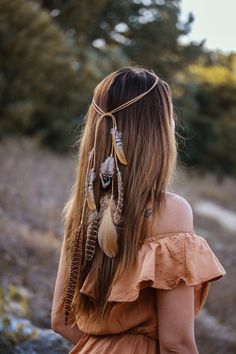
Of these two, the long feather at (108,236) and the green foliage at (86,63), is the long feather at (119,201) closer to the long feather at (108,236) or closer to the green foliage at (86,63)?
the long feather at (108,236)

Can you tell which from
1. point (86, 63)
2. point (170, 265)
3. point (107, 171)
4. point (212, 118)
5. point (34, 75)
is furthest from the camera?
point (212, 118)

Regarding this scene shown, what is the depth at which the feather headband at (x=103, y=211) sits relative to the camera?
6.82ft

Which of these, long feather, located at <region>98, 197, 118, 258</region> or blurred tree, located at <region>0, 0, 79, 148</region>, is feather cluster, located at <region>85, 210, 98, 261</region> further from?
blurred tree, located at <region>0, 0, 79, 148</region>

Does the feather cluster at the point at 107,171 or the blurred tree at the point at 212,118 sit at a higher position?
the feather cluster at the point at 107,171

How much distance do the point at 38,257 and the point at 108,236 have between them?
4.96 m

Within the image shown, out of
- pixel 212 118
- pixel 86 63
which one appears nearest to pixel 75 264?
pixel 86 63

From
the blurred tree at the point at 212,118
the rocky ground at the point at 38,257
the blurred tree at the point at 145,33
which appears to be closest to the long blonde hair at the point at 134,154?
the rocky ground at the point at 38,257

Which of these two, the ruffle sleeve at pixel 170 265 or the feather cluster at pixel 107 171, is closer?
the ruffle sleeve at pixel 170 265

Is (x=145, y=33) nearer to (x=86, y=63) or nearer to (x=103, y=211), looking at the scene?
(x=86, y=63)

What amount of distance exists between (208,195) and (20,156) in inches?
299

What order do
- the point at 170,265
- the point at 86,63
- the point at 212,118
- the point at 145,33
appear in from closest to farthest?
the point at 170,265 → the point at 86,63 → the point at 145,33 → the point at 212,118

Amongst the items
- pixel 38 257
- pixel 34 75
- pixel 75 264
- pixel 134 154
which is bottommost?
pixel 34 75

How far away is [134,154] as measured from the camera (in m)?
2.10

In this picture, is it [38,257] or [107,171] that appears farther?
[38,257]
